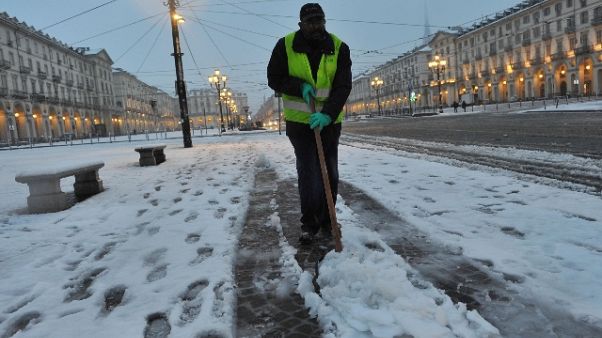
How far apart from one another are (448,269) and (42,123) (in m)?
66.4

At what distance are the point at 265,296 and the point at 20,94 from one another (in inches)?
2425

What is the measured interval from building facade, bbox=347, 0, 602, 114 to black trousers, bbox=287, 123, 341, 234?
4855cm

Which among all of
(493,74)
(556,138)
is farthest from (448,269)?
(493,74)

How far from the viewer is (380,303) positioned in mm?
2461

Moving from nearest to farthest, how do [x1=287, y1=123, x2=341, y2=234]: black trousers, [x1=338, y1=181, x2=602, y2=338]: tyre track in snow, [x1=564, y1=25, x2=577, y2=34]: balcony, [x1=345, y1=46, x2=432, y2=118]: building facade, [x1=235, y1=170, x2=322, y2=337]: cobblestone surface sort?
[x1=338, y1=181, x2=602, y2=338]: tyre track in snow < [x1=235, y1=170, x2=322, y2=337]: cobblestone surface < [x1=287, y1=123, x2=341, y2=234]: black trousers < [x1=564, y1=25, x2=577, y2=34]: balcony < [x1=345, y1=46, x2=432, y2=118]: building facade

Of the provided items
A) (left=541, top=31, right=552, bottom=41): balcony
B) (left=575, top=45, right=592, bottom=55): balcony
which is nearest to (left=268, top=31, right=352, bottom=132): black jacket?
(left=575, top=45, right=592, bottom=55): balcony

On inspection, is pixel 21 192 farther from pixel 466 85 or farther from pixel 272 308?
pixel 466 85

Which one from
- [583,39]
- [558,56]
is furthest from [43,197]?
[558,56]

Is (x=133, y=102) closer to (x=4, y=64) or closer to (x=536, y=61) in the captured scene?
(x=4, y=64)

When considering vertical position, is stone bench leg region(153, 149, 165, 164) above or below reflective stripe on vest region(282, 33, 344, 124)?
below

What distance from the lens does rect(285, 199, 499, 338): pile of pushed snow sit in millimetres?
2229

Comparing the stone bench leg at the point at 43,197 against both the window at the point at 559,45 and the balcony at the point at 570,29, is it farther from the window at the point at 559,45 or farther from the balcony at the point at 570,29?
the window at the point at 559,45

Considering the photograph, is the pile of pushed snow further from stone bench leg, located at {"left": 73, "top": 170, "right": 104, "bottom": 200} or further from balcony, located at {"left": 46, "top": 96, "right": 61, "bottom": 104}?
balcony, located at {"left": 46, "top": 96, "right": 61, "bottom": 104}

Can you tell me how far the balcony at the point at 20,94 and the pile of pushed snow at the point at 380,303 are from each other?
59.9 m
